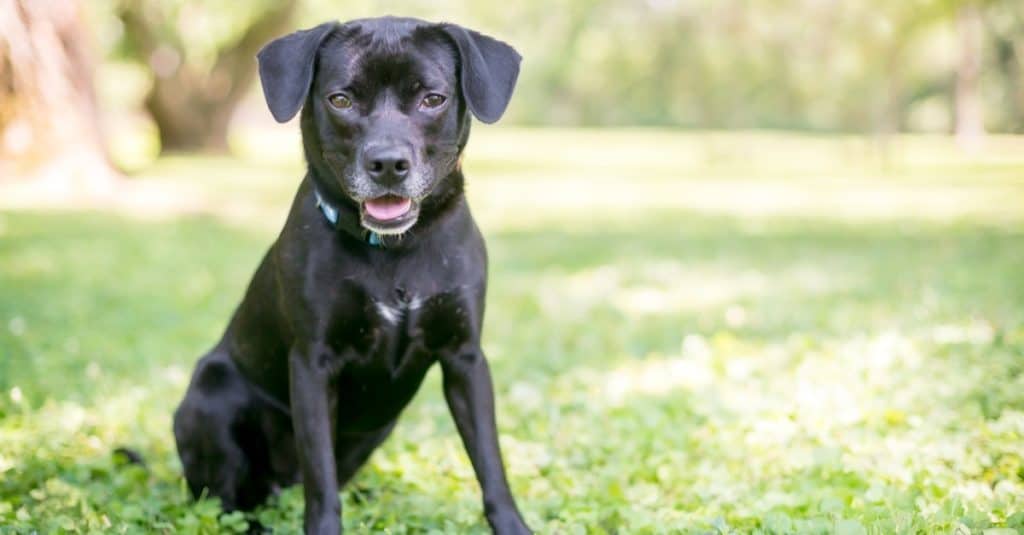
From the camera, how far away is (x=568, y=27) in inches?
1212

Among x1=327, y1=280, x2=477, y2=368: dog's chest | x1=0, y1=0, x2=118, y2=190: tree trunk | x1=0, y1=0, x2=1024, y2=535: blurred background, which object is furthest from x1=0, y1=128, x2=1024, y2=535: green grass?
x1=0, y1=0, x2=118, y2=190: tree trunk

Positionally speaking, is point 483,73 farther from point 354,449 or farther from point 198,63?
point 198,63

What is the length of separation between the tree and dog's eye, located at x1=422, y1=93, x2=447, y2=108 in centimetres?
2015

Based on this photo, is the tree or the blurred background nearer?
the blurred background

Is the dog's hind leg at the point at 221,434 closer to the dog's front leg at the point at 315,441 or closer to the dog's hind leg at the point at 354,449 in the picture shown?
the dog's hind leg at the point at 354,449

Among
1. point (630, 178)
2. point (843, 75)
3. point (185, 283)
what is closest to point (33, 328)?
point (185, 283)

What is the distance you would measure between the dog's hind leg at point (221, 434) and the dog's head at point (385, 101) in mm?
895

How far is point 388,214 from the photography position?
3.38 m

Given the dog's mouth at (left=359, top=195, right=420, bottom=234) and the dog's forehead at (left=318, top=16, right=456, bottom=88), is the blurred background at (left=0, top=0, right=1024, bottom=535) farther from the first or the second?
the dog's forehead at (left=318, top=16, right=456, bottom=88)

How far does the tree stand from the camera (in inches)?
933

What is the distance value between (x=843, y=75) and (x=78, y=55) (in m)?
24.2

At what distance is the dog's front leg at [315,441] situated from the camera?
3.38 meters

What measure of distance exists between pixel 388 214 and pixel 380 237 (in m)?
0.10

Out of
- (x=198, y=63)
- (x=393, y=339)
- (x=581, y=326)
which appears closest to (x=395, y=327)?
(x=393, y=339)
